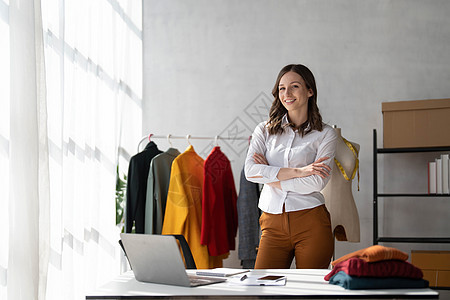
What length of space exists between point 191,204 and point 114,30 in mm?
1493

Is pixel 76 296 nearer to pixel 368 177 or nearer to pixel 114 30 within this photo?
pixel 114 30

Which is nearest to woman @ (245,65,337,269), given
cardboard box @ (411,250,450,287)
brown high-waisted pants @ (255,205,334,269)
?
brown high-waisted pants @ (255,205,334,269)

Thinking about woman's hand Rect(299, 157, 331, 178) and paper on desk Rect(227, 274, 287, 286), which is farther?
woman's hand Rect(299, 157, 331, 178)

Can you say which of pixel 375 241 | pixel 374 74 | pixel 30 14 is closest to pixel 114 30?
pixel 30 14

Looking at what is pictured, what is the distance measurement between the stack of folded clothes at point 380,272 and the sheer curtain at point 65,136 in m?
1.51

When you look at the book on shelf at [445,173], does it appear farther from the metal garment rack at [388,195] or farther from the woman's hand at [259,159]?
the woman's hand at [259,159]

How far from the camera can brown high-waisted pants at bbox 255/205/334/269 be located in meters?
2.58

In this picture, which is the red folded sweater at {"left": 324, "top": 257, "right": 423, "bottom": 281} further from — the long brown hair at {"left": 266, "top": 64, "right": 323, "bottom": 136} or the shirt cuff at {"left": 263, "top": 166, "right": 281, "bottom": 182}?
the long brown hair at {"left": 266, "top": 64, "right": 323, "bottom": 136}

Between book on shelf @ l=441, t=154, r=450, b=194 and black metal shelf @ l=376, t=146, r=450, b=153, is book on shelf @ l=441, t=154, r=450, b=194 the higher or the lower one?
the lower one

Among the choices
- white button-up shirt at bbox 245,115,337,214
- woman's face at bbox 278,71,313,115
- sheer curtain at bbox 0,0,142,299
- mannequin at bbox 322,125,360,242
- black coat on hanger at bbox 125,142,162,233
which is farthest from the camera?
black coat on hanger at bbox 125,142,162,233

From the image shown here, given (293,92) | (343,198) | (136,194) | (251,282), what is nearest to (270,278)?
(251,282)

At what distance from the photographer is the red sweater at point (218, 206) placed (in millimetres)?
3803

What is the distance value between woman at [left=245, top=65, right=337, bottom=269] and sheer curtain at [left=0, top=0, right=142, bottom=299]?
110 cm

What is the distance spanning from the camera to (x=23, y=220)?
2.39m
